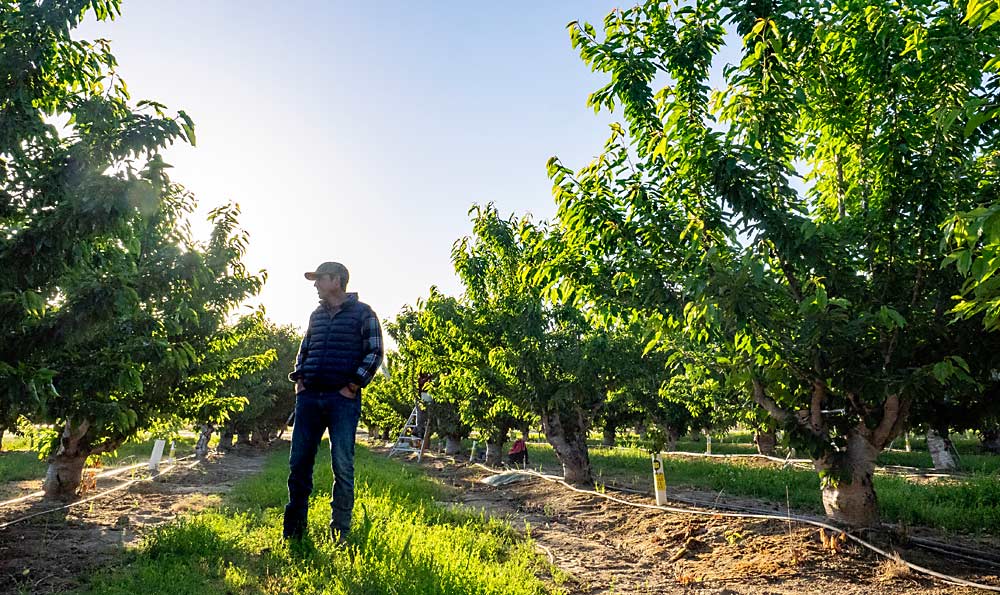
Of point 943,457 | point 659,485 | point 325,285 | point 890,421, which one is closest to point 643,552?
A: point 659,485

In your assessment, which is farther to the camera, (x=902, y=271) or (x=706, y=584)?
(x=902, y=271)

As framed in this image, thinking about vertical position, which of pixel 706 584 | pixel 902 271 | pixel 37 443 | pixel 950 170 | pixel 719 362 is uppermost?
pixel 950 170

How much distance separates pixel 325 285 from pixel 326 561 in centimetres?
244

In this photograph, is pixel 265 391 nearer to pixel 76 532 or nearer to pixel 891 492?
pixel 76 532

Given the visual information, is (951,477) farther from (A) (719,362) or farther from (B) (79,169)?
(B) (79,169)

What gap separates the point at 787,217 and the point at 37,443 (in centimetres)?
1033

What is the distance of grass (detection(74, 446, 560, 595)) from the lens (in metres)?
3.75

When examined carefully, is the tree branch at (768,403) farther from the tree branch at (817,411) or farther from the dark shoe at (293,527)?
the dark shoe at (293,527)

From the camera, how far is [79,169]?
394 centimetres

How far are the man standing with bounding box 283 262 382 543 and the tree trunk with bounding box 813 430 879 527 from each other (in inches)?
198

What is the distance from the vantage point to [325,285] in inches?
212

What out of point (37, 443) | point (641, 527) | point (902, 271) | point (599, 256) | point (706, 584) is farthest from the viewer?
point (37, 443)

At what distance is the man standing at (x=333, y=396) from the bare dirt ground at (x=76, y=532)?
163cm

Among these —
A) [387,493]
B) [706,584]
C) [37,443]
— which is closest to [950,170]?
[706,584]
